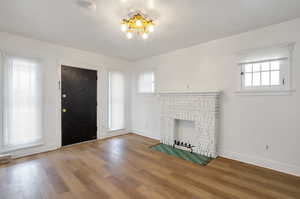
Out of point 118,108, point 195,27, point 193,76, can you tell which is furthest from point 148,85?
point 195,27

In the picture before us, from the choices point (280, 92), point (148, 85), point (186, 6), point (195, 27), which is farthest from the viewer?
point (148, 85)

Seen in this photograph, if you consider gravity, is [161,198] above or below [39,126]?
below

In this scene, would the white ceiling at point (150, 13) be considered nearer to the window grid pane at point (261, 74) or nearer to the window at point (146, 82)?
the window grid pane at point (261, 74)

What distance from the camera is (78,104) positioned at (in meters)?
3.93

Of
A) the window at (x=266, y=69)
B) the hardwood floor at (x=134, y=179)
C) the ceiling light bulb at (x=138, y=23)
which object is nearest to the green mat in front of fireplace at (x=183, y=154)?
the hardwood floor at (x=134, y=179)

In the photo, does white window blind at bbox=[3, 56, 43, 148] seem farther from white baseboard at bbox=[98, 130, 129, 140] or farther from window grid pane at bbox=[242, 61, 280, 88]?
window grid pane at bbox=[242, 61, 280, 88]

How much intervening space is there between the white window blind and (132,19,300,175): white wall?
3343mm

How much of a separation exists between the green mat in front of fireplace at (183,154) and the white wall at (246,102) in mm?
510

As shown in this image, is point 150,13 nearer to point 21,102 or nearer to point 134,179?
point 134,179

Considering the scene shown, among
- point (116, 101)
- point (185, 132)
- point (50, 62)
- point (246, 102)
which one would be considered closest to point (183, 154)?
point (185, 132)

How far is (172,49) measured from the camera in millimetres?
3896

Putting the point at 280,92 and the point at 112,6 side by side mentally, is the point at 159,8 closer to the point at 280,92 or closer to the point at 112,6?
the point at 112,6

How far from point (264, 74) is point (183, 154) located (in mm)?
2310

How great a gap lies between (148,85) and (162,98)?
872 millimetres
